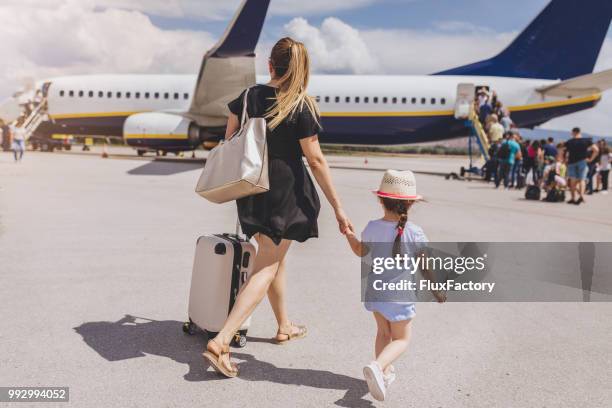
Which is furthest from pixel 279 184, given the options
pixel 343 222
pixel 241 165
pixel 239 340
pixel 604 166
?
pixel 604 166

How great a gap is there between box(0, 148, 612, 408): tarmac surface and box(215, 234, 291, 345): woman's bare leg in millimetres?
332

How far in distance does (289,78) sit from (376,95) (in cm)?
1924

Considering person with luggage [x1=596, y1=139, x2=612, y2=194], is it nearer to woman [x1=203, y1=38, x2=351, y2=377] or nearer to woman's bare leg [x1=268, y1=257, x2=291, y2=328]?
woman's bare leg [x1=268, y1=257, x2=291, y2=328]

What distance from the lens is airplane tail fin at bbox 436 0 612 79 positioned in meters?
23.1

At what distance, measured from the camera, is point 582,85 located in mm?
20234

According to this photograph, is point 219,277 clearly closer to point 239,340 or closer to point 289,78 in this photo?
point 239,340

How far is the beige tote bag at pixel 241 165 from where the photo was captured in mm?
2939

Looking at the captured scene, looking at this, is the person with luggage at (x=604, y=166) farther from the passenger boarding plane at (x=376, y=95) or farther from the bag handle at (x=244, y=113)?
the bag handle at (x=244, y=113)

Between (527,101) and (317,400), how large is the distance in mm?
21638

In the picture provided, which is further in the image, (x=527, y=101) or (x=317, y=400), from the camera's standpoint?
(x=527, y=101)

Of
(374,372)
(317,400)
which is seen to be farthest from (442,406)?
(317,400)

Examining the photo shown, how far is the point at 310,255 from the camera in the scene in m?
6.46

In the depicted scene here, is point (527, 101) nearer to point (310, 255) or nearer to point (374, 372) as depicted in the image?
point (310, 255)

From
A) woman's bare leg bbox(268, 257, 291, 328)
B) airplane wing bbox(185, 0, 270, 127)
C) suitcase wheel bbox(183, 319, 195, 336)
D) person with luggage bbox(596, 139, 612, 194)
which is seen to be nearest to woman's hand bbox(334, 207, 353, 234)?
woman's bare leg bbox(268, 257, 291, 328)
